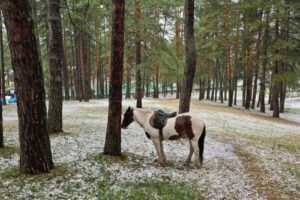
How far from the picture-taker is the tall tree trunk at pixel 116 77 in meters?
7.71

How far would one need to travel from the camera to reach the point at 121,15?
25.3 ft

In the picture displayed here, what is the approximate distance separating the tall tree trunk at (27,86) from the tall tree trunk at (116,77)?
1.90m

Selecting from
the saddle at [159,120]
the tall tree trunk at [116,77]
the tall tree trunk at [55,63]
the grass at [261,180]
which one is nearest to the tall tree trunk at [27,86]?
the tall tree trunk at [116,77]

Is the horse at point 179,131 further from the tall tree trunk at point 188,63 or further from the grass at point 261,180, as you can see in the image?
the tall tree trunk at point 188,63

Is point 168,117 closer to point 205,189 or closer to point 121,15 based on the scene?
point 205,189

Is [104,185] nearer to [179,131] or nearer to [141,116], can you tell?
[141,116]

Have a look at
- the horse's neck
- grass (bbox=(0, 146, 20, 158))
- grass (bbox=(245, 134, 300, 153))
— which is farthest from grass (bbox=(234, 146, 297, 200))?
grass (bbox=(0, 146, 20, 158))

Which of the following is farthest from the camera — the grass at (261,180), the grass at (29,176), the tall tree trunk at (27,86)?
the grass at (261,180)

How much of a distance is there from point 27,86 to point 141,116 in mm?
3491

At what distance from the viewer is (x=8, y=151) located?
27.7 feet

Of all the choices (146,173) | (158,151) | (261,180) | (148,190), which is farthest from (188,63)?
(148,190)

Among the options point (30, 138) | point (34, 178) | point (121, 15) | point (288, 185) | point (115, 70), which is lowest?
point (288, 185)

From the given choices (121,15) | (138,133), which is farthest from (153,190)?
(138,133)

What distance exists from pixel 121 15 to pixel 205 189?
5029mm
